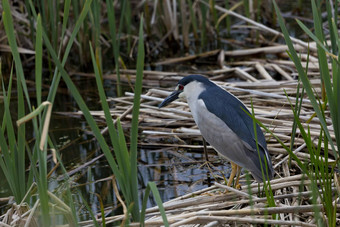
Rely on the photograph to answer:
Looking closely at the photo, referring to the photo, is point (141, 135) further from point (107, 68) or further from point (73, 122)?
point (107, 68)

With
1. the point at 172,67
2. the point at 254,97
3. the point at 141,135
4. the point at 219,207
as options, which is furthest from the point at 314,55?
the point at 219,207

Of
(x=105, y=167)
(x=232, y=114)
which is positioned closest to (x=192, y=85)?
(x=232, y=114)

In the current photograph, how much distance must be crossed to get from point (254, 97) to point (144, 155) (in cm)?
106

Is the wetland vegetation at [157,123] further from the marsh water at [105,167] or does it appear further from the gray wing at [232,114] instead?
the gray wing at [232,114]

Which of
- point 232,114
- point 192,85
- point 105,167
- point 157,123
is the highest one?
point 192,85

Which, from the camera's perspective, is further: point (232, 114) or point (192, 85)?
point (192, 85)

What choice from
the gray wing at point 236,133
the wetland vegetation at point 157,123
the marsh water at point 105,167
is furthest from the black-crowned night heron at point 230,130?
the marsh water at point 105,167

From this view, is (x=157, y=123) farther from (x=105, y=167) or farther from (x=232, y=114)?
(x=232, y=114)

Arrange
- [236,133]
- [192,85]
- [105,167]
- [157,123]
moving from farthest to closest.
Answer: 1. [157,123]
2. [105,167]
3. [192,85]
4. [236,133]

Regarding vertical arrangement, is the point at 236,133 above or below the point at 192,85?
below

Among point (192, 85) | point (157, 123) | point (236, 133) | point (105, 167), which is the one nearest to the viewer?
point (236, 133)

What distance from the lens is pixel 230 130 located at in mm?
3381

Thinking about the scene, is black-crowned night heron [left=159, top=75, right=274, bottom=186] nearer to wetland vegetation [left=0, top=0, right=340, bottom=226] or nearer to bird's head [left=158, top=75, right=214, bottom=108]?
bird's head [left=158, top=75, right=214, bottom=108]

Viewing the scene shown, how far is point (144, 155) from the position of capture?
427 cm
